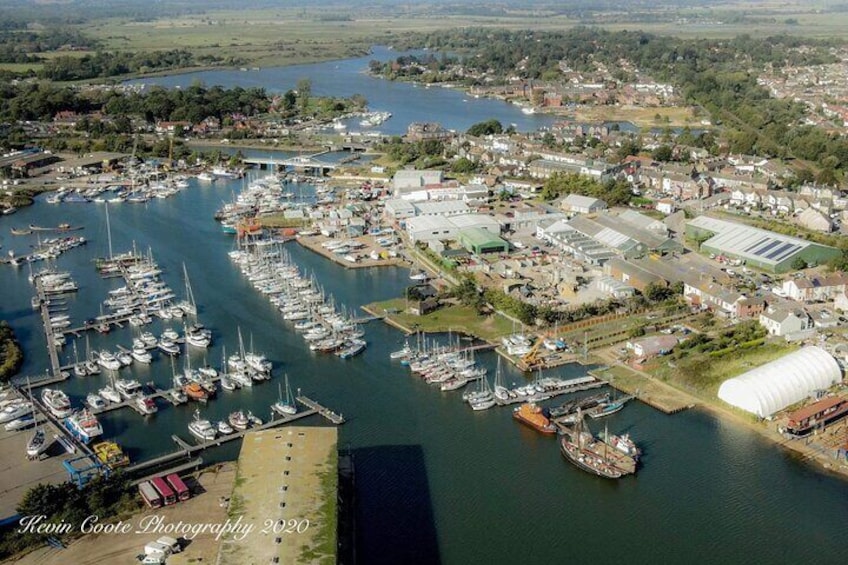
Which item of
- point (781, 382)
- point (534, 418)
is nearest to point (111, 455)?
point (534, 418)

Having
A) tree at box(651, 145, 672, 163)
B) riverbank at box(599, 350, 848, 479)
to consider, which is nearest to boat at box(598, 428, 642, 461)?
riverbank at box(599, 350, 848, 479)

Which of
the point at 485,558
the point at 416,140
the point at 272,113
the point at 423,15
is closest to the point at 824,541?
the point at 485,558

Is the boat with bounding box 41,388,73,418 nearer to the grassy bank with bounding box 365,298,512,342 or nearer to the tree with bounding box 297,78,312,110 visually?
the grassy bank with bounding box 365,298,512,342

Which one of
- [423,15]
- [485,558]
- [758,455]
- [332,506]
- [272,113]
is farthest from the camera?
[423,15]

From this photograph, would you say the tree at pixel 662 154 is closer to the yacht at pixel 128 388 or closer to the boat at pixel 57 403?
the yacht at pixel 128 388

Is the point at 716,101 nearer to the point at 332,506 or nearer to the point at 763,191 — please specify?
the point at 763,191

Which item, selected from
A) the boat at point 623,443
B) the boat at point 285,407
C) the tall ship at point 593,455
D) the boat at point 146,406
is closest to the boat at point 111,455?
the boat at point 146,406

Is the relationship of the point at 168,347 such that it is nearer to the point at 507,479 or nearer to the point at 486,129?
the point at 507,479
